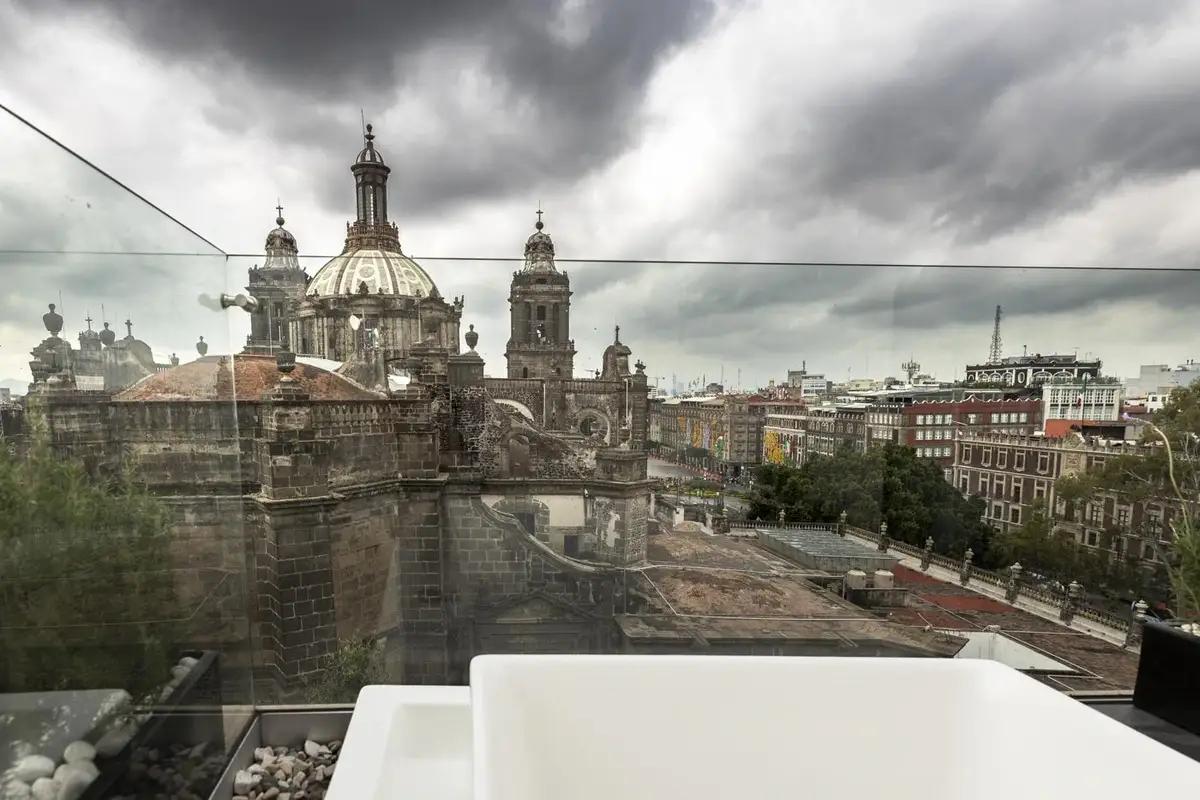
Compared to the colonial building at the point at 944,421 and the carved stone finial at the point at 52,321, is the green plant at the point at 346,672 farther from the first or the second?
the colonial building at the point at 944,421

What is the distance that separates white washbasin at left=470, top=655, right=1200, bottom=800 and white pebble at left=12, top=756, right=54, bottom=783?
0.75 meters

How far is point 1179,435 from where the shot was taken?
2.39 meters

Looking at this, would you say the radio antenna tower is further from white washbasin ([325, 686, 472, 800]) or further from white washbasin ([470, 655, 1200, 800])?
white washbasin ([325, 686, 472, 800])

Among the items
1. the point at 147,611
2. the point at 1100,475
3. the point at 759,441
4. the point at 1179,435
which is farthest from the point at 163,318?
the point at 1179,435

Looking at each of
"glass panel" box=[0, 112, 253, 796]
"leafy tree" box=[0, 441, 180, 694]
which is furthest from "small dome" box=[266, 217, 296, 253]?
"leafy tree" box=[0, 441, 180, 694]

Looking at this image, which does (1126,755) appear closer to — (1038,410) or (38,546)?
(1038,410)

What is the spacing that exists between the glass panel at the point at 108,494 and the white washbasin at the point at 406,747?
62 cm

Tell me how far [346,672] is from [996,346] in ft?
11.8

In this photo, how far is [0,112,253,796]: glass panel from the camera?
117 centimetres

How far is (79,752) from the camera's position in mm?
1178

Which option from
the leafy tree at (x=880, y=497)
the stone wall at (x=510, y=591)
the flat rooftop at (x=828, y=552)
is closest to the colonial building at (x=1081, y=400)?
the leafy tree at (x=880, y=497)

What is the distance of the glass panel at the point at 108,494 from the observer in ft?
3.84

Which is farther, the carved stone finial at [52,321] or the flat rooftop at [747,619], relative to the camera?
the flat rooftop at [747,619]

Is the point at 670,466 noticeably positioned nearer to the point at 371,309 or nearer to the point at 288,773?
the point at 371,309
